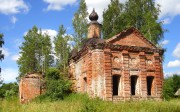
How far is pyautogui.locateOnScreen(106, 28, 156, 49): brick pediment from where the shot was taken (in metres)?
21.9

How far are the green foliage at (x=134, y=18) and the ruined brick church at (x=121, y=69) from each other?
577 centimetres

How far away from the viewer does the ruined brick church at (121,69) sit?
67.2ft

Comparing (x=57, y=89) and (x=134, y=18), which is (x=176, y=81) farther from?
(x=57, y=89)

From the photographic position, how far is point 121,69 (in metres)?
21.3

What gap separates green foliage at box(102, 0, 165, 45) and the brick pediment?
208 inches

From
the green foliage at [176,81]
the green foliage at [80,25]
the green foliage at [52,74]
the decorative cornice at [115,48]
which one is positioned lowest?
the green foliage at [176,81]

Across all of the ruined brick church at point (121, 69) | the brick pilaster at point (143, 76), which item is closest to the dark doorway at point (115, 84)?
the ruined brick church at point (121, 69)

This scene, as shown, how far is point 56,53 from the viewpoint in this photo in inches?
1339

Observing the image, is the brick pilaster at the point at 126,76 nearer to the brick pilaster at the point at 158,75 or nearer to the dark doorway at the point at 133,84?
the dark doorway at the point at 133,84

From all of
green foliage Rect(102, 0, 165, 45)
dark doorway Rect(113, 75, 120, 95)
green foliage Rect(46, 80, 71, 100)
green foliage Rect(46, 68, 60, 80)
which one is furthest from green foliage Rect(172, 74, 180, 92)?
green foliage Rect(46, 68, 60, 80)

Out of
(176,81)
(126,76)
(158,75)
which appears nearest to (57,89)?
(126,76)

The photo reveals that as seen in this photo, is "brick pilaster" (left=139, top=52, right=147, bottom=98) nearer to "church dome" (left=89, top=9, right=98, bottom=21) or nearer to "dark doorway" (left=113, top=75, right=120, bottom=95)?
"dark doorway" (left=113, top=75, right=120, bottom=95)

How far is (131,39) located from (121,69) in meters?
3.03

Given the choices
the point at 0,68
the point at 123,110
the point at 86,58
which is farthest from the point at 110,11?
the point at 123,110
